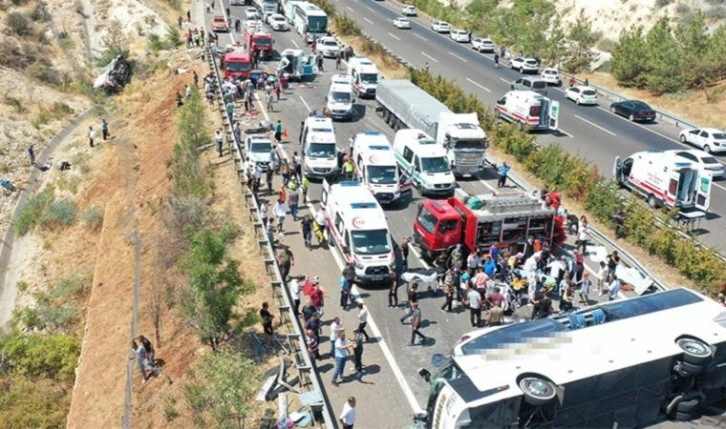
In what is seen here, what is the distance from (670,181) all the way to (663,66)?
936 inches

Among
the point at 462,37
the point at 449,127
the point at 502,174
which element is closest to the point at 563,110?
the point at 449,127

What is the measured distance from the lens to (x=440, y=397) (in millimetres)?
13992

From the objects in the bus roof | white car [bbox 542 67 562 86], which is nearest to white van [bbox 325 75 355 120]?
white car [bbox 542 67 562 86]

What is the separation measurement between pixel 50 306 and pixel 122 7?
53.7m

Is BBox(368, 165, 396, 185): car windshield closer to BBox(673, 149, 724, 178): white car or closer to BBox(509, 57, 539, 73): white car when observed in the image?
BBox(673, 149, 724, 178): white car

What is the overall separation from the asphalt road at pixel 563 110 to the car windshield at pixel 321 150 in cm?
1435

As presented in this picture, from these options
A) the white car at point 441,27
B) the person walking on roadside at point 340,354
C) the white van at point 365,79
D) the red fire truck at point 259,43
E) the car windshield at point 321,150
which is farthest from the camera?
the white car at point 441,27

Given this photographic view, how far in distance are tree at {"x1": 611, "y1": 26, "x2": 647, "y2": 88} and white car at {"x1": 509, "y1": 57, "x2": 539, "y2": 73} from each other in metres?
6.43

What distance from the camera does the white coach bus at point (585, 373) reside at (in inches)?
Answer: 520

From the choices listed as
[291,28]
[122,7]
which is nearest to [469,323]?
[291,28]

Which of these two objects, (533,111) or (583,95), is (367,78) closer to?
(533,111)

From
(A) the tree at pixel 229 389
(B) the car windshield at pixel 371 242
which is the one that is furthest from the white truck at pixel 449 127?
(A) the tree at pixel 229 389

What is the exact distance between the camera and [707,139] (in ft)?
131

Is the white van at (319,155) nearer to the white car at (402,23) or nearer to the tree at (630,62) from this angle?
the tree at (630,62)
